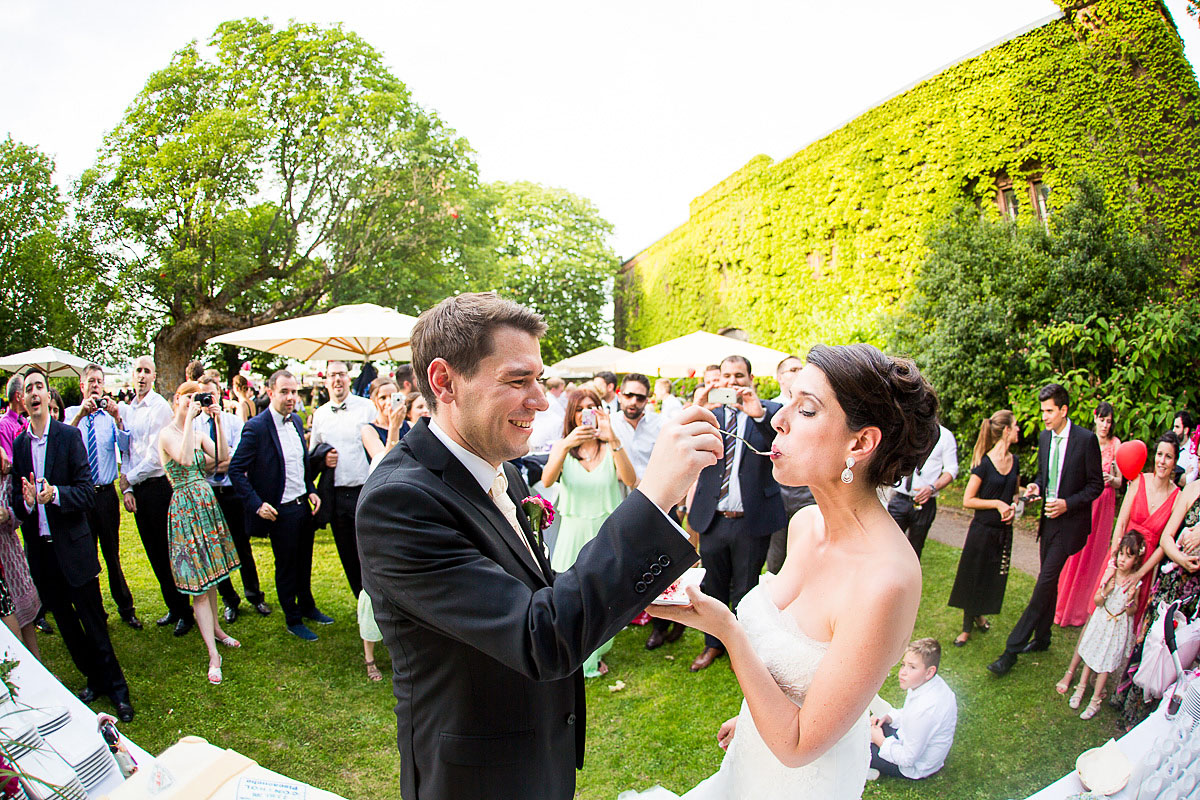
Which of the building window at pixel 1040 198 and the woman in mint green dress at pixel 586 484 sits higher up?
the building window at pixel 1040 198

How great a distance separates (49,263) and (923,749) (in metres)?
22.9

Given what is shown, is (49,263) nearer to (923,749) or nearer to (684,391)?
(684,391)

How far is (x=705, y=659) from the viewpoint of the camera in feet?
17.2

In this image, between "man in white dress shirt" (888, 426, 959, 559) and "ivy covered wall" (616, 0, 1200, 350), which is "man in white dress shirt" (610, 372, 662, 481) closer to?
"man in white dress shirt" (888, 426, 959, 559)

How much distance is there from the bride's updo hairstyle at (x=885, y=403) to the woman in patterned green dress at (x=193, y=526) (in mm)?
4835

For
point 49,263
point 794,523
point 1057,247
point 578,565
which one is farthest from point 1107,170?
point 49,263

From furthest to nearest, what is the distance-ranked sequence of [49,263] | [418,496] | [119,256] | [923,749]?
[119,256]
[49,263]
[923,749]
[418,496]

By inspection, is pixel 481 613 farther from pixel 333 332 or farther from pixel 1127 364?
pixel 1127 364

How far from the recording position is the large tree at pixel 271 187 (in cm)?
1939

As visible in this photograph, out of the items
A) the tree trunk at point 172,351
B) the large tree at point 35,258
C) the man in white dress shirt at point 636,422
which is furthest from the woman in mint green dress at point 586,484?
the tree trunk at point 172,351

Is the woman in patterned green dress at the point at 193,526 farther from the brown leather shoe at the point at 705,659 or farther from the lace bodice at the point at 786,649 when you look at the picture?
the lace bodice at the point at 786,649

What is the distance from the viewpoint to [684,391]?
20688 millimetres

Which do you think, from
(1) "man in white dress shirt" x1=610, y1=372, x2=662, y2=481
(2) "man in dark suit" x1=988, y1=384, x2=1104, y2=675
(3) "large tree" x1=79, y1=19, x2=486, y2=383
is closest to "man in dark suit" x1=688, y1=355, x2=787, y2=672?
(1) "man in white dress shirt" x1=610, y1=372, x2=662, y2=481

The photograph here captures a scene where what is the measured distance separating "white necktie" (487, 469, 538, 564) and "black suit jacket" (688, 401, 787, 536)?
12.1 ft
